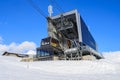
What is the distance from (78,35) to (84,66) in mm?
15628

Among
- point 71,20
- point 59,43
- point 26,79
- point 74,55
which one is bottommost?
point 26,79

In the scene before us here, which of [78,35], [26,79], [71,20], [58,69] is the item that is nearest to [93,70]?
[58,69]

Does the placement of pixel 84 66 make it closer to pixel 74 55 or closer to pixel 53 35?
pixel 74 55

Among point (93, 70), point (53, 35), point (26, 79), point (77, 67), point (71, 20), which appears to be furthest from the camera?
point (53, 35)

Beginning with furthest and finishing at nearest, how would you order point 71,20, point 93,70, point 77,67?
point 71,20 < point 77,67 < point 93,70

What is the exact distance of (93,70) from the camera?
23.4 metres

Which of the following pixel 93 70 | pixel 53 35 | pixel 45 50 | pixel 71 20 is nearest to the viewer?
pixel 93 70

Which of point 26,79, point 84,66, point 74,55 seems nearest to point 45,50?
point 74,55

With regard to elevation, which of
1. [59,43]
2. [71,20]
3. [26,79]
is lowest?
[26,79]

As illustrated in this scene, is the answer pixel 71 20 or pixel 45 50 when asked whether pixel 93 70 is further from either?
pixel 71 20

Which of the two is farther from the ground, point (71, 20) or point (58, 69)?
point (71, 20)

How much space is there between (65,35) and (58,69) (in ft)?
73.7

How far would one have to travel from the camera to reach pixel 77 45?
4084cm

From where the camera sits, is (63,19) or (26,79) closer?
(26,79)
